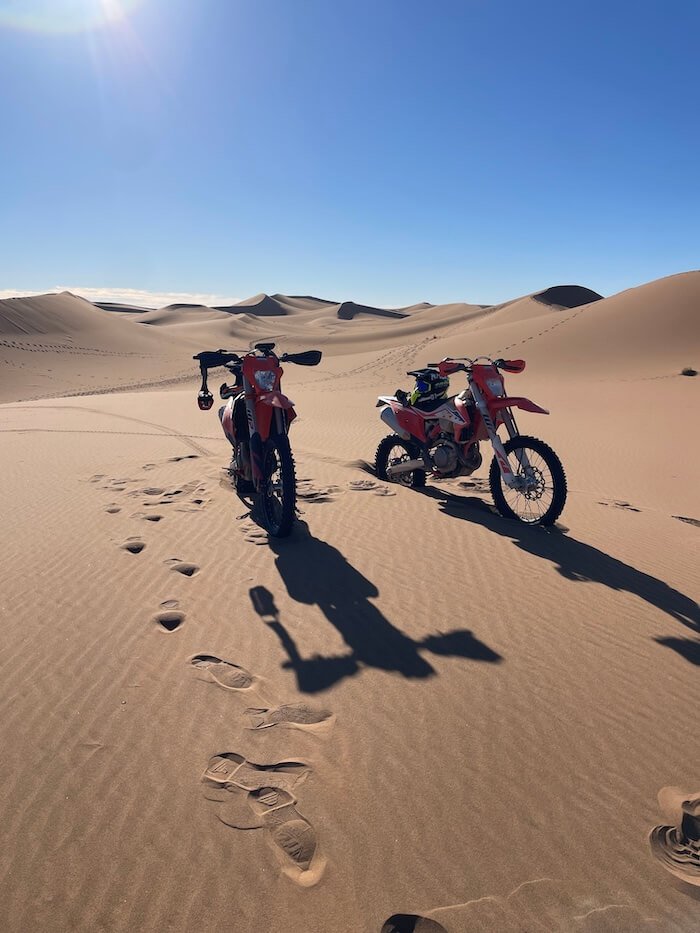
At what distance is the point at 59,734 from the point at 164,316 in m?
96.3

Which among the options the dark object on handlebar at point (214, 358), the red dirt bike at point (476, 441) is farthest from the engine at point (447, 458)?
the dark object on handlebar at point (214, 358)

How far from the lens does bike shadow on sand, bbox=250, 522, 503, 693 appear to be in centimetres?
301

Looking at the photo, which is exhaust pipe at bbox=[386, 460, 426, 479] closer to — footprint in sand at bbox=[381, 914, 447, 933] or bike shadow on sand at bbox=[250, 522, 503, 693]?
bike shadow on sand at bbox=[250, 522, 503, 693]

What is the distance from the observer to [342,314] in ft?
302

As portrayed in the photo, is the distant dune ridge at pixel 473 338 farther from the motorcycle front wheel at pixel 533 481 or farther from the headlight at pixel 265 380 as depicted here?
the headlight at pixel 265 380

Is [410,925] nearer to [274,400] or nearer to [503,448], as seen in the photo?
[274,400]

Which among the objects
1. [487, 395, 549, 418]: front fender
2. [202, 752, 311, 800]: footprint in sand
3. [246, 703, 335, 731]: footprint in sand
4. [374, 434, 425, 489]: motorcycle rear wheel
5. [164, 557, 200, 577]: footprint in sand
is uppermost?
[487, 395, 549, 418]: front fender

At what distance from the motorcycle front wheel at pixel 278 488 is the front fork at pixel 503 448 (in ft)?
6.21

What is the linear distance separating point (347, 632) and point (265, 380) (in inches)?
99.2

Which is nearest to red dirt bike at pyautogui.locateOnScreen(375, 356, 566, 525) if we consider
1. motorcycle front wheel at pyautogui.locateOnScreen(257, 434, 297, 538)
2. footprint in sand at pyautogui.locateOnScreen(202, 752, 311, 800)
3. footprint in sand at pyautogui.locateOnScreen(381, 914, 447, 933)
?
motorcycle front wheel at pyautogui.locateOnScreen(257, 434, 297, 538)

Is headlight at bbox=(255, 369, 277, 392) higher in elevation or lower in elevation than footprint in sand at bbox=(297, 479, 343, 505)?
higher

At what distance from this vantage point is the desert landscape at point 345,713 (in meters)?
1.86

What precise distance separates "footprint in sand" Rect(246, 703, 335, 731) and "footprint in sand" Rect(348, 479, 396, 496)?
3.78 m

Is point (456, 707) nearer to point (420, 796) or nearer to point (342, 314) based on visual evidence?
point (420, 796)
